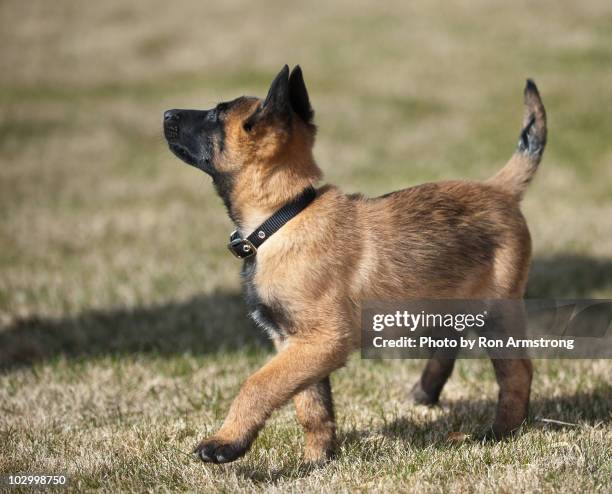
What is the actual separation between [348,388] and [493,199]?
1.56 metres

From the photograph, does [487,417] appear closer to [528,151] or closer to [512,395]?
[512,395]

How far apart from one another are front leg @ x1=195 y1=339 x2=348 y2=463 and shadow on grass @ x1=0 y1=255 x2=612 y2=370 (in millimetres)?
2472

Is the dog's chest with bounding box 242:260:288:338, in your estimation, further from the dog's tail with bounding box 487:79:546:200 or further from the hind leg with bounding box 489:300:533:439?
the dog's tail with bounding box 487:79:546:200

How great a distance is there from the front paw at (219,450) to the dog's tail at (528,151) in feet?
6.86

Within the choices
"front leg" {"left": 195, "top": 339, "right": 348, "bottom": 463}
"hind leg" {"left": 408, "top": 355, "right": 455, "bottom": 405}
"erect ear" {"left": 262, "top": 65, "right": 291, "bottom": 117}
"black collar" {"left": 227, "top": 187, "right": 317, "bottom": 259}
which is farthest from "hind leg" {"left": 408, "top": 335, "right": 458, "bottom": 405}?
"erect ear" {"left": 262, "top": 65, "right": 291, "bottom": 117}

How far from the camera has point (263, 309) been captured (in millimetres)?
3697

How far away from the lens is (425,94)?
1677cm

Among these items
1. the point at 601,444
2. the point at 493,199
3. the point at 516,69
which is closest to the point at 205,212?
the point at 493,199

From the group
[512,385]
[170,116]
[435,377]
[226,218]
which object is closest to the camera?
[170,116]

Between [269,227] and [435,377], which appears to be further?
[435,377]

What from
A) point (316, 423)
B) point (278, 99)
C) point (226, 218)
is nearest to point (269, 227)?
point (278, 99)

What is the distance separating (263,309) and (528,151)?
6.09ft

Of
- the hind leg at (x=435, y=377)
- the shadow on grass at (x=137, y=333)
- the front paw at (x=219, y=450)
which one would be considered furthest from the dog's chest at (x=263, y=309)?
the shadow on grass at (x=137, y=333)

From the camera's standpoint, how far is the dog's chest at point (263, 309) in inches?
143
